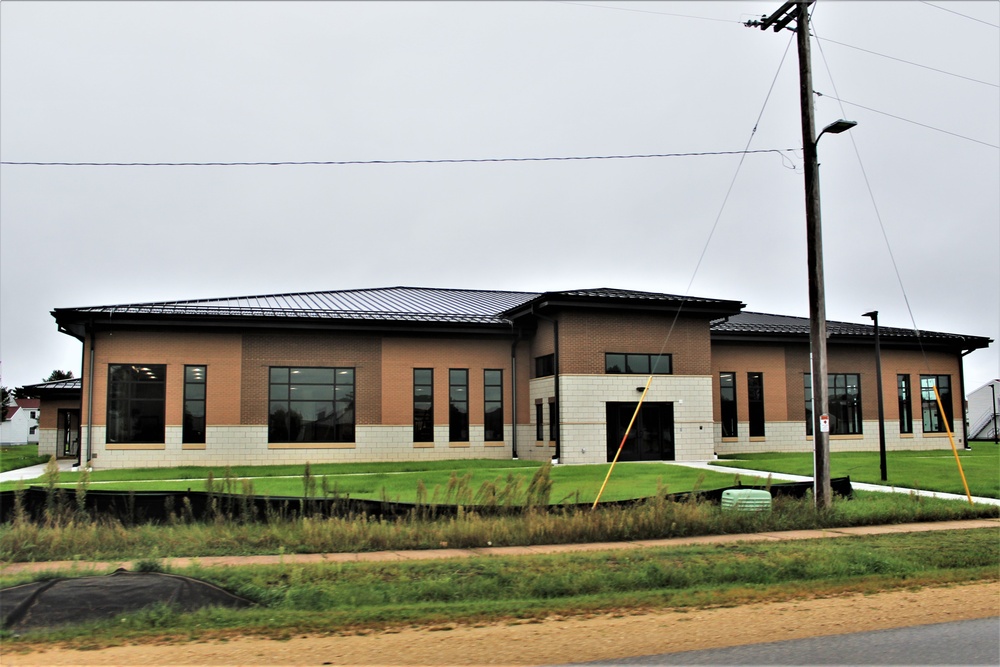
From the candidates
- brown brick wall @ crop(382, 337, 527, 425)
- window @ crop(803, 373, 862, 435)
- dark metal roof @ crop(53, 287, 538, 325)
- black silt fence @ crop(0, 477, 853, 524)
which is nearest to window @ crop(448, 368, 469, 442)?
brown brick wall @ crop(382, 337, 527, 425)

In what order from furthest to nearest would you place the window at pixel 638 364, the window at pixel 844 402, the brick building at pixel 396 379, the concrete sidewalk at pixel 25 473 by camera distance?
1. the window at pixel 844 402
2. the window at pixel 638 364
3. the brick building at pixel 396 379
4. the concrete sidewalk at pixel 25 473

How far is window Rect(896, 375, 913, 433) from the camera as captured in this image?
4003cm

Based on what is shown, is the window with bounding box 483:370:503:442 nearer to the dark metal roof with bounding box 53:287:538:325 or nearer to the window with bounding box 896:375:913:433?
the dark metal roof with bounding box 53:287:538:325

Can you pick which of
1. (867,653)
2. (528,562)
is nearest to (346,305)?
(528,562)

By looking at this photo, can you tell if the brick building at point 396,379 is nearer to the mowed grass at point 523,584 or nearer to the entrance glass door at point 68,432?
the entrance glass door at point 68,432

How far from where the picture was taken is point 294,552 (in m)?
12.2

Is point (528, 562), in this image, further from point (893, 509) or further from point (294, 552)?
point (893, 509)

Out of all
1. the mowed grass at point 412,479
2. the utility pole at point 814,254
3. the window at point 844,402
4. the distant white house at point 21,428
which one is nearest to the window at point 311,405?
the mowed grass at point 412,479

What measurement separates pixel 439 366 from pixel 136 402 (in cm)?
1149

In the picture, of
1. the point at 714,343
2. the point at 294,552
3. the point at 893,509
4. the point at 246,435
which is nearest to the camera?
the point at 294,552

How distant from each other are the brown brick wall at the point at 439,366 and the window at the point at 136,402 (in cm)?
832

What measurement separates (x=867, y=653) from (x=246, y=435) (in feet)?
89.7

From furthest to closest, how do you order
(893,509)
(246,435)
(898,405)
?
(898,405) → (246,435) → (893,509)

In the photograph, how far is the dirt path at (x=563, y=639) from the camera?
6.88m
